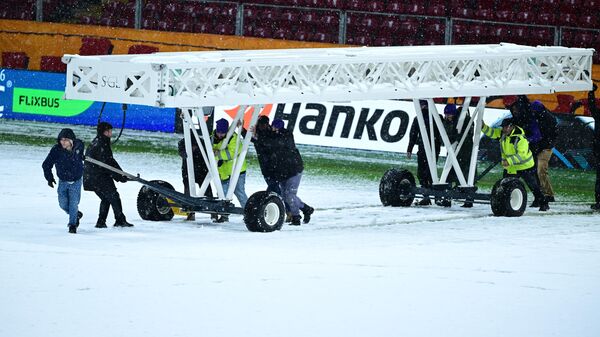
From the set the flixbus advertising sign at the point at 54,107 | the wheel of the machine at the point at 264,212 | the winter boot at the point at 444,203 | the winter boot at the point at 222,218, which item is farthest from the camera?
the flixbus advertising sign at the point at 54,107

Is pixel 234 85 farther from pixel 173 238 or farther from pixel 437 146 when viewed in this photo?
pixel 437 146

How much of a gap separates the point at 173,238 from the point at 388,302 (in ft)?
14.9

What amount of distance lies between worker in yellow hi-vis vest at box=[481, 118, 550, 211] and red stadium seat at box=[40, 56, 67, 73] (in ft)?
53.8

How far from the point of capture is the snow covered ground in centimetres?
1130

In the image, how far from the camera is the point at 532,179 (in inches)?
788

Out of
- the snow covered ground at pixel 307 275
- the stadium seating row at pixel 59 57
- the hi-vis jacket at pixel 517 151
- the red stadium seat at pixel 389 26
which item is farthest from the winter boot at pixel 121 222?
the red stadium seat at pixel 389 26

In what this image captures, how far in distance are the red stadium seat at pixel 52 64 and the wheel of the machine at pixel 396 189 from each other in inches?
603

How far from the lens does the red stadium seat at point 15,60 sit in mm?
34250

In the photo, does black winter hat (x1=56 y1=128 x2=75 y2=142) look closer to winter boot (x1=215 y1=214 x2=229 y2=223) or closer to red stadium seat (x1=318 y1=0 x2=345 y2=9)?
winter boot (x1=215 y1=214 x2=229 y2=223)

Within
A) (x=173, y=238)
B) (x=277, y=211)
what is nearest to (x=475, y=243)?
(x=277, y=211)

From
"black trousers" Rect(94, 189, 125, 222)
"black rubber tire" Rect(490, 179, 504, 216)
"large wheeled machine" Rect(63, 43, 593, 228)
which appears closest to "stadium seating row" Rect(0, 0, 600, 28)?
"large wheeled machine" Rect(63, 43, 593, 228)

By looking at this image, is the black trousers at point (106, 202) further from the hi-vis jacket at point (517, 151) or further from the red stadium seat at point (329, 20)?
the red stadium seat at point (329, 20)

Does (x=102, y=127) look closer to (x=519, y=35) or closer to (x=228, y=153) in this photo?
(x=228, y=153)

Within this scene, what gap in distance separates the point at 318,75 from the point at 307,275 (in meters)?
5.86
